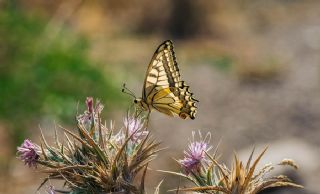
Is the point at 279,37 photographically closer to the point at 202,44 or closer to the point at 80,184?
the point at 202,44

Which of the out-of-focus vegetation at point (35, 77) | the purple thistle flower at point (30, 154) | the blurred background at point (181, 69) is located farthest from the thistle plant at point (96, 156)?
the out-of-focus vegetation at point (35, 77)

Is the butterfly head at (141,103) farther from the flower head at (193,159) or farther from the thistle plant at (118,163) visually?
the flower head at (193,159)

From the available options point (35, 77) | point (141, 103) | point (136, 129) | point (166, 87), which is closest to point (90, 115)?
point (136, 129)

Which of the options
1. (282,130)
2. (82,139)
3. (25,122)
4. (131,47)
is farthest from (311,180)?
(131,47)

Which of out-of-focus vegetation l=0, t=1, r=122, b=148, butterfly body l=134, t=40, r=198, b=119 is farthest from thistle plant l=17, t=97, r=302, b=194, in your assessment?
out-of-focus vegetation l=0, t=1, r=122, b=148

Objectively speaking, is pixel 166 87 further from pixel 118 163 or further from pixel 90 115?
pixel 118 163

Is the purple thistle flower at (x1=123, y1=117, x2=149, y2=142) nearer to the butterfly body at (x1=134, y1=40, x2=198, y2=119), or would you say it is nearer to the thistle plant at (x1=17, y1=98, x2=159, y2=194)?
the thistle plant at (x1=17, y1=98, x2=159, y2=194)

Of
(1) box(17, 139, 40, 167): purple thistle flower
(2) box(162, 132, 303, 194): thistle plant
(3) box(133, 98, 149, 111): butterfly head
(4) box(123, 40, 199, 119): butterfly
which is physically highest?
(4) box(123, 40, 199, 119): butterfly
